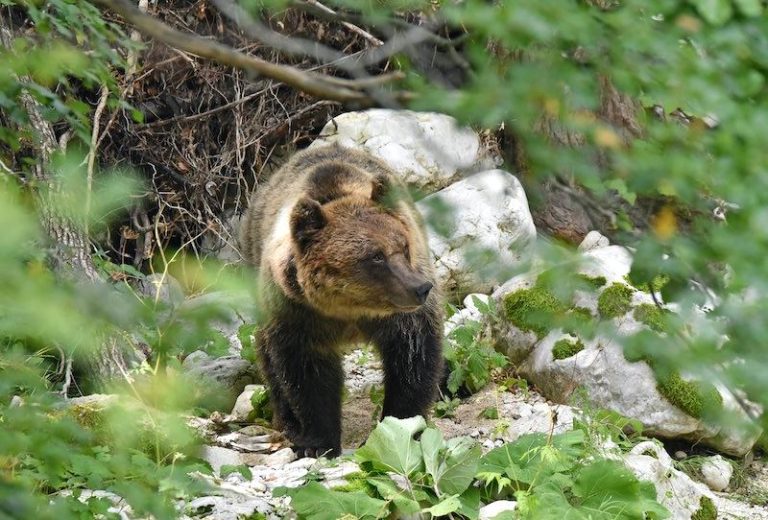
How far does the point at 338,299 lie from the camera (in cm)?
554

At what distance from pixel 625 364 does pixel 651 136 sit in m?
4.92

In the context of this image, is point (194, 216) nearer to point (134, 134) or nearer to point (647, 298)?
point (134, 134)

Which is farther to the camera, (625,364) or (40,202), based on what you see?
(625,364)

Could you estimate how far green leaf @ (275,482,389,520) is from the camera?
14.4 ft

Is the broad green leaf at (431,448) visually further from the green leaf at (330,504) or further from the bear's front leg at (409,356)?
the bear's front leg at (409,356)

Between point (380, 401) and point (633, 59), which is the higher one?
point (633, 59)

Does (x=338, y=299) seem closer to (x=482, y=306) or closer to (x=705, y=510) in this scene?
(x=482, y=306)

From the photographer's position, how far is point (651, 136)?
1.86 m

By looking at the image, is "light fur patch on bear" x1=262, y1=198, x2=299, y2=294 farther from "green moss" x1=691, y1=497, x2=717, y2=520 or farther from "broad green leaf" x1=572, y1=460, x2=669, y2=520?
"green moss" x1=691, y1=497, x2=717, y2=520

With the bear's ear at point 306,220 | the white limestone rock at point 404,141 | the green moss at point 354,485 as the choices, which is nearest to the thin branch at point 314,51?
the green moss at point 354,485

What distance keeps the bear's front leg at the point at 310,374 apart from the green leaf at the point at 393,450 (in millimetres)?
993

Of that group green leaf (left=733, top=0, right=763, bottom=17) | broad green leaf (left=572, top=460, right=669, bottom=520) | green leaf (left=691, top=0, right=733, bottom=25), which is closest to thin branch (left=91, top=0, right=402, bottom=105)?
green leaf (left=691, top=0, right=733, bottom=25)

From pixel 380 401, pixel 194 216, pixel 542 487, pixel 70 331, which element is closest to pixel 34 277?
pixel 70 331

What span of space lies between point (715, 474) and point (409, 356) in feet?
7.02
